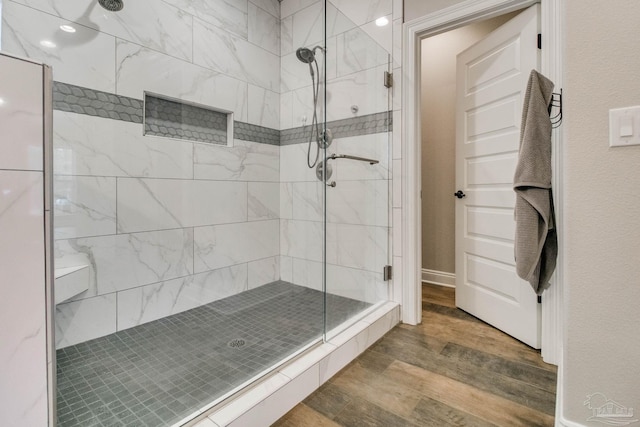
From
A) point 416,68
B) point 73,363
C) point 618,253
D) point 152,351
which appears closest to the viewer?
point 618,253

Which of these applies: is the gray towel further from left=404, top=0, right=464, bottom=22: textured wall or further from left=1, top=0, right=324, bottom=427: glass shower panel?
left=1, top=0, right=324, bottom=427: glass shower panel

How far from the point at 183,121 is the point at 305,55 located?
3.63ft

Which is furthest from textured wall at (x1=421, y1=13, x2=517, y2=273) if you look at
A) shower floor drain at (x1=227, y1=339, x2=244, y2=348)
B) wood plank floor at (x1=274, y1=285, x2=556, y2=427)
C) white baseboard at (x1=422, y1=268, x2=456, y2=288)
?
shower floor drain at (x1=227, y1=339, x2=244, y2=348)

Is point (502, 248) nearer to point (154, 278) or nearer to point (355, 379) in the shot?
point (355, 379)

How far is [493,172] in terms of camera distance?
2068 mm

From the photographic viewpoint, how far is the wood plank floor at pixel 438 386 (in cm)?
123

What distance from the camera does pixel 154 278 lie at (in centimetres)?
198

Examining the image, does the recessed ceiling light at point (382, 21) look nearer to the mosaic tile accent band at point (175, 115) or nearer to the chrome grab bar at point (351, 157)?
the mosaic tile accent band at point (175, 115)

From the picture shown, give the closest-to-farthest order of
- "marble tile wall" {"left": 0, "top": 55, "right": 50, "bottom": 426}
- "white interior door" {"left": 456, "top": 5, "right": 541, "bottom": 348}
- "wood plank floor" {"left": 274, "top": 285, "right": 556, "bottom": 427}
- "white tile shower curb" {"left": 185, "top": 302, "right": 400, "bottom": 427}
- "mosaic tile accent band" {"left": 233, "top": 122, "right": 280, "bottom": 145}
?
"marble tile wall" {"left": 0, "top": 55, "right": 50, "bottom": 426} < "white tile shower curb" {"left": 185, "top": 302, "right": 400, "bottom": 427} < "wood plank floor" {"left": 274, "top": 285, "right": 556, "bottom": 427} < "white interior door" {"left": 456, "top": 5, "right": 541, "bottom": 348} < "mosaic tile accent band" {"left": 233, "top": 122, "right": 280, "bottom": 145}

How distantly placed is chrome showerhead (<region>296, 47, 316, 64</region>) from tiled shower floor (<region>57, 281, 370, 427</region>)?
1781 millimetres

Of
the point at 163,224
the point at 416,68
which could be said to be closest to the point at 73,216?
the point at 163,224

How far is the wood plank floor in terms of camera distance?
123cm

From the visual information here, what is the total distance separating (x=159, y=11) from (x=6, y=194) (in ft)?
6.13

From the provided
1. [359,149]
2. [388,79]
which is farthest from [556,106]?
[359,149]
